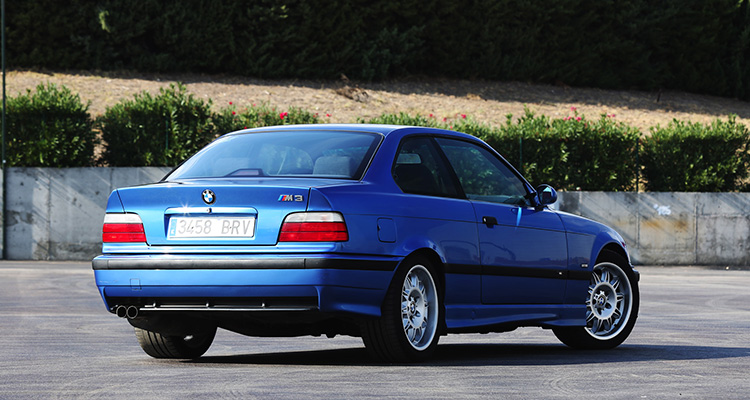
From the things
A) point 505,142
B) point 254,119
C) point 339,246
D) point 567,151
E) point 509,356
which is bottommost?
point 509,356

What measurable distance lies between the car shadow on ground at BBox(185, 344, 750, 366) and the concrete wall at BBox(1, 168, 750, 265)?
16.1 metres

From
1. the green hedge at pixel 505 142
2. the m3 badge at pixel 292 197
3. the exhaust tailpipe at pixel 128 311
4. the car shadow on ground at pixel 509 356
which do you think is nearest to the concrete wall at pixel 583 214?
the green hedge at pixel 505 142

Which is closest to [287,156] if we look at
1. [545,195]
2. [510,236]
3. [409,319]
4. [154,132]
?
[409,319]

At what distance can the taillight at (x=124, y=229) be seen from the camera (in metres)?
7.68

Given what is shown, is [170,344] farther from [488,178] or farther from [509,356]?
[488,178]

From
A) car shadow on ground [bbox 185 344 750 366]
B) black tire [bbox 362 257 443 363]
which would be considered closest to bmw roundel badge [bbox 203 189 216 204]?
black tire [bbox 362 257 443 363]

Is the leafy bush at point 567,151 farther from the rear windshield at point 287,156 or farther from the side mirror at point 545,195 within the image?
the rear windshield at point 287,156

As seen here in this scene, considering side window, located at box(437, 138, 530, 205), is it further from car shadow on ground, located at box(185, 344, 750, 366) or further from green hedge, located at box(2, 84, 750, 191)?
green hedge, located at box(2, 84, 750, 191)

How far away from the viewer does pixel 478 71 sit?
47312 mm

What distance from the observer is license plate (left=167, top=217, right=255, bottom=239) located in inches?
293

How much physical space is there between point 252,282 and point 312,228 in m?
0.49

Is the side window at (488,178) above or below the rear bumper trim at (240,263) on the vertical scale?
above

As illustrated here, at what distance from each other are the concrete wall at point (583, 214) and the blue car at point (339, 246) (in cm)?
1668

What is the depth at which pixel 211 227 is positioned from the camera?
24.6ft
